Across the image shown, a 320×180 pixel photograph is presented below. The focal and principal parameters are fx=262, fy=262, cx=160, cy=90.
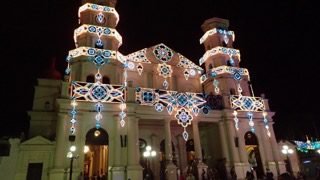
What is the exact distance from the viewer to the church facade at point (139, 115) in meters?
20.0

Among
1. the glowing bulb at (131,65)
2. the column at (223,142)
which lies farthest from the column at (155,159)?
the glowing bulb at (131,65)

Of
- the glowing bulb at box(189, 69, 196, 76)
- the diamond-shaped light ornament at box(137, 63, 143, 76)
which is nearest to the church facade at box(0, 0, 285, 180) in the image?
the glowing bulb at box(189, 69, 196, 76)

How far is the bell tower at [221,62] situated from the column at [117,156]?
1130cm

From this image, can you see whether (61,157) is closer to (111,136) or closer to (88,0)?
(111,136)

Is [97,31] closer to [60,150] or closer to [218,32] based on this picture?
[60,150]

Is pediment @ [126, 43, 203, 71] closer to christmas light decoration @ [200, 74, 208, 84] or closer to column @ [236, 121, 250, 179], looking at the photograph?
christmas light decoration @ [200, 74, 208, 84]

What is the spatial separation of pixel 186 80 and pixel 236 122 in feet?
24.1

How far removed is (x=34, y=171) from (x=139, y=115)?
9.13 meters

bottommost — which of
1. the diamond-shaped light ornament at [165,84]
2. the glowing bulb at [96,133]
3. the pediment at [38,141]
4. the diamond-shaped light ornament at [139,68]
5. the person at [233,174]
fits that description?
the person at [233,174]

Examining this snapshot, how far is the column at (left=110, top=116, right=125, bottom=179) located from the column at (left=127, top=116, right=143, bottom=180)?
59cm

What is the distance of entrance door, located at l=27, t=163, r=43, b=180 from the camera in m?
19.9

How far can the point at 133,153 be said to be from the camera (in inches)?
798

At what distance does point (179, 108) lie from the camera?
2359 centimetres

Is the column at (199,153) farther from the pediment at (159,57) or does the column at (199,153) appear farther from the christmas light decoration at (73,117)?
the christmas light decoration at (73,117)
